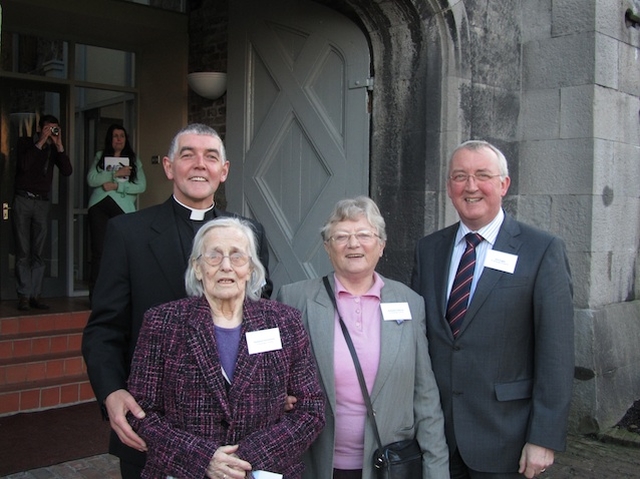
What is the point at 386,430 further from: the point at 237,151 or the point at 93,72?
the point at 93,72

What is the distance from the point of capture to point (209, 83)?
23.5 feet

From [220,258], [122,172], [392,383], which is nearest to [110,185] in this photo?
[122,172]

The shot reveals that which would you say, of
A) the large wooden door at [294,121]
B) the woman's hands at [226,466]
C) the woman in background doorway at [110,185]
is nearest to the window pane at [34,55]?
the woman in background doorway at [110,185]

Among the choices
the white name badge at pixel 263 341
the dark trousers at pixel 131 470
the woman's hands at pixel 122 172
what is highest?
the woman's hands at pixel 122 172

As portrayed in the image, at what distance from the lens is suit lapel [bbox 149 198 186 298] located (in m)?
2.70

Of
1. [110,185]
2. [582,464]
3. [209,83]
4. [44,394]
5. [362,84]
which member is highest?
[209,83]

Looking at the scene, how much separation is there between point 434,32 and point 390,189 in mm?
1187

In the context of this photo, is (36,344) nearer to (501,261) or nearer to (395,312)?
(395,312)

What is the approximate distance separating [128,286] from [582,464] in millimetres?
3646

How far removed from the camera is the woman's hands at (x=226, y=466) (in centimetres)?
220

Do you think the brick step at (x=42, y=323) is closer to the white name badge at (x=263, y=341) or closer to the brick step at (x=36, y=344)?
the brick step at (x=36, y=344)

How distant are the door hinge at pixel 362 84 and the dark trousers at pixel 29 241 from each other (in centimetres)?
348

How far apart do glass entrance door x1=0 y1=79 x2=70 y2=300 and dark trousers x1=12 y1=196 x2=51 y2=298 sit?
2.43ft

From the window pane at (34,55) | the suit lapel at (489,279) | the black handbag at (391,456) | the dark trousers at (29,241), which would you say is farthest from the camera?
the window pane at (34,55)
